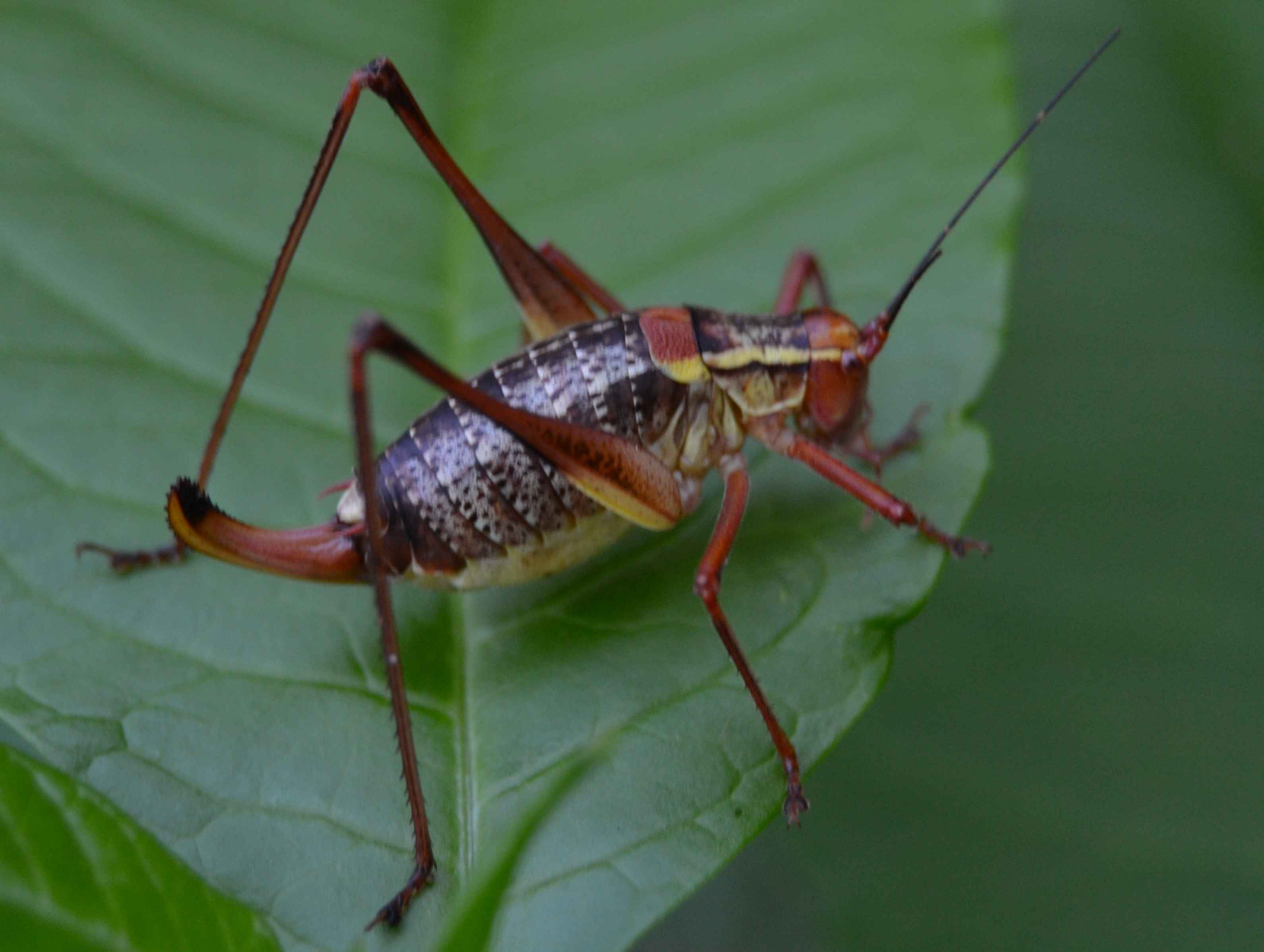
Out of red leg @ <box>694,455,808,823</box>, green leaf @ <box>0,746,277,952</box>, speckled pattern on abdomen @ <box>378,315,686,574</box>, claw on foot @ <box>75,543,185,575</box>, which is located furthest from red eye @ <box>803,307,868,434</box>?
green leaf @ <box>0,746,277,952</box>

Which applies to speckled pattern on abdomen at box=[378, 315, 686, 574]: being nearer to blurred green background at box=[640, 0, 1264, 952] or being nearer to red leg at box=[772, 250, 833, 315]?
red leg at box=[772, 250, 833, 315]

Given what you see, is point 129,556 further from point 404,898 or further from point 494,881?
point 494,881

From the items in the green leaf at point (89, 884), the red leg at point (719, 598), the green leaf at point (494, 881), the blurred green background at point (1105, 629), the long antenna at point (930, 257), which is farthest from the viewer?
the blurred green background at point (1105, 629)

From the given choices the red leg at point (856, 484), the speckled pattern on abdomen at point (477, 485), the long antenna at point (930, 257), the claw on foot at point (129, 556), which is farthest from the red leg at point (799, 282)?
the claw on foot at point (129, 556)

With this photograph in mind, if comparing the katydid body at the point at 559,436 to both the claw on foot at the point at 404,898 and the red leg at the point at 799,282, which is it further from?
the claw on foot at the point at 404,898

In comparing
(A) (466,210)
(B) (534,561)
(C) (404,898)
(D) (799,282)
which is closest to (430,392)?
(A) (466,210)

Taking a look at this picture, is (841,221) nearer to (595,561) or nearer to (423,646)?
(595,561)

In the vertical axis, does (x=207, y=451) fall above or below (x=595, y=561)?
above

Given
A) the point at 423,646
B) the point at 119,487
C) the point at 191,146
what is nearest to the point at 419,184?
the point at 191,146
